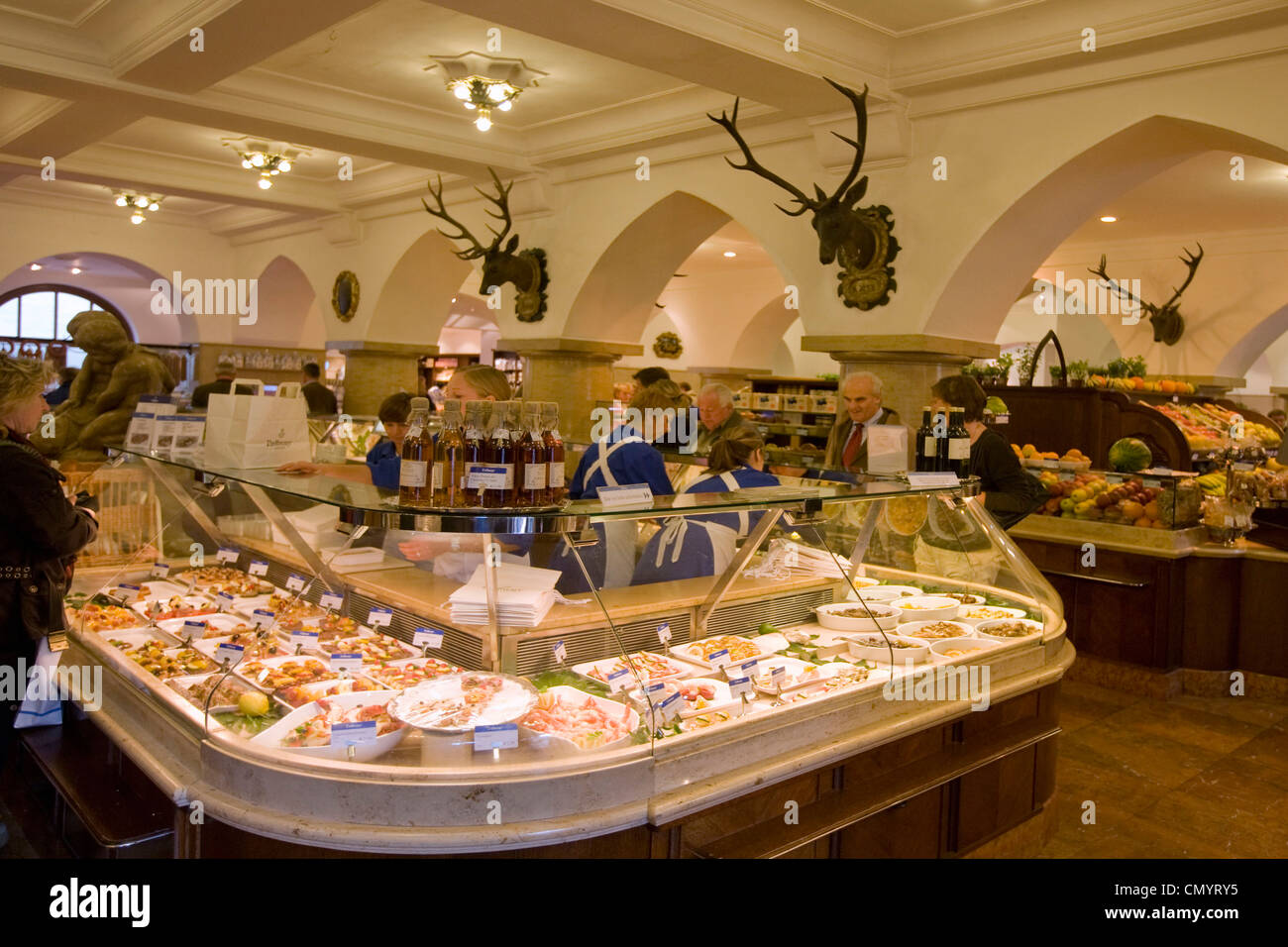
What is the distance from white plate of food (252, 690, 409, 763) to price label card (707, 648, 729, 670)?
883 mm

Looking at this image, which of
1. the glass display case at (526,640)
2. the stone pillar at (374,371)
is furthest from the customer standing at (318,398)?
the glass display case at (526,640)

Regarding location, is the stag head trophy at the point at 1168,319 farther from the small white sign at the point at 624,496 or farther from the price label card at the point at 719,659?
the small white sign at the point at 624,496

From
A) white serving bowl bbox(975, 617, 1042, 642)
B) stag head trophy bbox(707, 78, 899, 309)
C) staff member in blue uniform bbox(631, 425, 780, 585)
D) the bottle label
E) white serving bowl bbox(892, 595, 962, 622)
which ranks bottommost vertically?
white serving bowl bbox(975, 617, 1042, 642)

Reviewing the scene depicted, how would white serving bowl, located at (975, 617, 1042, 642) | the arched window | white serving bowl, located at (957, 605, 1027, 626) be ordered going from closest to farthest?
white serving bowl, located at (975, 617, 1042, 642)
white serving bowl, located at (957, 605, 1027, 626)
the arched window

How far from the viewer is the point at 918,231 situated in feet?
19.7

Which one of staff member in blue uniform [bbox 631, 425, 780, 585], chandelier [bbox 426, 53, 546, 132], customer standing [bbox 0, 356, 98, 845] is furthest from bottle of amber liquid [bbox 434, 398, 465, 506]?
chandelier [bbox 426, 53, 546, 132]

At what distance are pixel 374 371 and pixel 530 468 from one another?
922 cm

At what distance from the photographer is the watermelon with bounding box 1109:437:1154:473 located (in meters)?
6.71

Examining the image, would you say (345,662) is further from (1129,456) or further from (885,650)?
(1129,456)

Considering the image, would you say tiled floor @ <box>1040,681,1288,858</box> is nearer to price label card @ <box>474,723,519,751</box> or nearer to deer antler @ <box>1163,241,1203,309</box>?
price label card @ <box>474,723,519,751</box>

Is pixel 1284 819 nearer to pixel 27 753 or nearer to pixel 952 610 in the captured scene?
pixel 952 610

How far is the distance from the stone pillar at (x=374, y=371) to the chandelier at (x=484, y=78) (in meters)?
4.98

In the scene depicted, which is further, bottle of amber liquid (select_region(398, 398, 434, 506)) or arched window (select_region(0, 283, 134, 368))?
arched window (select_region(0, 283, 134, 368))
